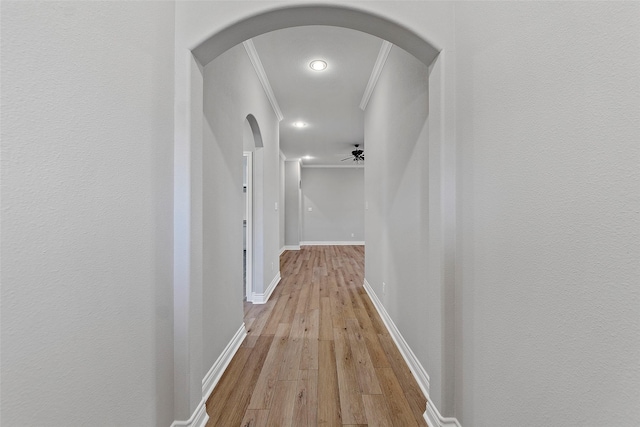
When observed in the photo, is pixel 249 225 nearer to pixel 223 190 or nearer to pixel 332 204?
pixel 223 190

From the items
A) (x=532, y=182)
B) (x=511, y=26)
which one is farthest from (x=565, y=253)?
(x=511, y=26)

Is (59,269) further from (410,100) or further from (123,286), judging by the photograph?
(410,100)

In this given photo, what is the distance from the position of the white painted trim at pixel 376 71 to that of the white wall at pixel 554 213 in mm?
1459

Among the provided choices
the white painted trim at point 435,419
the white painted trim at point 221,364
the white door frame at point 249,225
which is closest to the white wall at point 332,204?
the white door frame at point 249,225

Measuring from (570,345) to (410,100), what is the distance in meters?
1.77

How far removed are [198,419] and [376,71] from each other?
10.7 ft

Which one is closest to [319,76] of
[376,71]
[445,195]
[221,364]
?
[376,71]

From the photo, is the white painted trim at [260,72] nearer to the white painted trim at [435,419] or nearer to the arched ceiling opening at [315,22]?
the arched ceiling opening at [315,22]

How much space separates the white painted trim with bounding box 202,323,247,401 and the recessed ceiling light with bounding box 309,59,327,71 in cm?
270

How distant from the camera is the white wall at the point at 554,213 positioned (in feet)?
1.96

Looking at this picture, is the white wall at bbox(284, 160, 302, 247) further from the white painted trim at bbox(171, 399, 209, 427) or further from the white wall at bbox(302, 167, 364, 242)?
the white painted trim at bbox(171, 399, 209, 427)

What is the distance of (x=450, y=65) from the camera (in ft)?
4.39

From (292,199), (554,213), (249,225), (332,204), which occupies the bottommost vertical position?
(249,225)

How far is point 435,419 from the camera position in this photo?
136 centimetres
